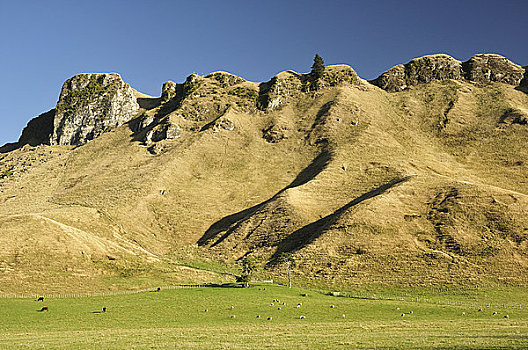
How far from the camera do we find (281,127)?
584ft

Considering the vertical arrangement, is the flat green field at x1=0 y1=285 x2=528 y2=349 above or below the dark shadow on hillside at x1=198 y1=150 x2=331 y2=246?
below

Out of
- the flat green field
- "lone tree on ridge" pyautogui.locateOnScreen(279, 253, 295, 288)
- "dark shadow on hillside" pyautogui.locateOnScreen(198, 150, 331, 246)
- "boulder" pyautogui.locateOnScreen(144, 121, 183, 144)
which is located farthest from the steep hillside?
the flat green field

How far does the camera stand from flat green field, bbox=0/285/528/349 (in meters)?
27.4

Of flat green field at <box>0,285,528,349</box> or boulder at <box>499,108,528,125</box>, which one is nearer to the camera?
flat green field at <box>0,285,528,349</box>

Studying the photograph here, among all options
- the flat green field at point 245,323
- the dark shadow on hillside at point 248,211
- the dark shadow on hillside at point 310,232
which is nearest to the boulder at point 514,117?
the dark shadow on hillside at point 248,211

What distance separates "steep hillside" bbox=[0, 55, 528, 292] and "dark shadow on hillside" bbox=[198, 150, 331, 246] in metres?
0.78

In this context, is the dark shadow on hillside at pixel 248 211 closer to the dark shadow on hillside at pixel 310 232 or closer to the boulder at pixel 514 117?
the dark shadow on hillside at pixel 310 232

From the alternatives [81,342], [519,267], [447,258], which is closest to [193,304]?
[81,342]

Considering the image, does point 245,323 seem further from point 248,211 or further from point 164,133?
point 164,133

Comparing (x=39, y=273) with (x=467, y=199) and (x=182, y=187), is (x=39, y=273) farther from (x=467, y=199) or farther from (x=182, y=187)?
(x=467, y=199)

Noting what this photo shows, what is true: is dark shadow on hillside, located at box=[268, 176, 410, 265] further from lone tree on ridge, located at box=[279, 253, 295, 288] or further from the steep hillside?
lone tree on ridge, located at box=[279, 253, 295, 288]

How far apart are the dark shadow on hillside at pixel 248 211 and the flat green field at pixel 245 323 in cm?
4820

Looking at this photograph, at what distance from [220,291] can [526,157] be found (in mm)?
126200

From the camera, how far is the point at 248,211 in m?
126
